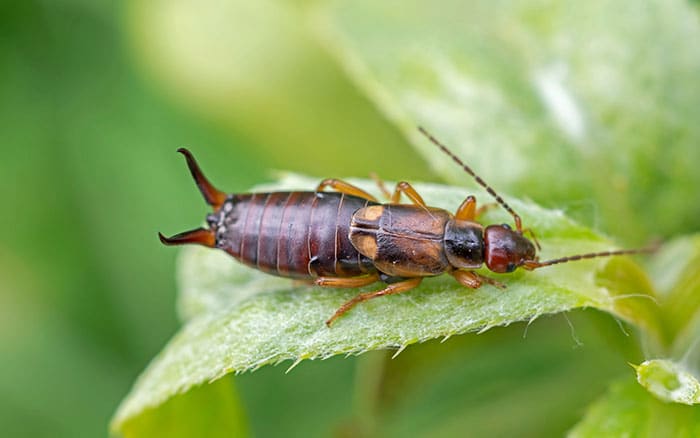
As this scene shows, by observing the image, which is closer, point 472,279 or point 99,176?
point 472,279

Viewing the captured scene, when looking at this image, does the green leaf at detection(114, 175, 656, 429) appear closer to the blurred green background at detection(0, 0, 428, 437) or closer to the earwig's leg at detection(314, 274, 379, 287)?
the earwig's leg at detection(314, 274, 379, 287)

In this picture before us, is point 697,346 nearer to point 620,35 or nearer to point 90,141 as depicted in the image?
point 620,35

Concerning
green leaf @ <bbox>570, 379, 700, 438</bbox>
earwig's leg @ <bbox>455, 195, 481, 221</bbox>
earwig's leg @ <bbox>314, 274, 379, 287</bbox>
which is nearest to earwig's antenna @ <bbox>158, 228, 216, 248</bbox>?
earwig's leg @ <bbox>314, 274, 379, 287</bbox>

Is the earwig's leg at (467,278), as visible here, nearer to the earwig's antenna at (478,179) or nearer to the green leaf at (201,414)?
the earwig's antenna at (478,179)

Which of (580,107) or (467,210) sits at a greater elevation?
(580,107)

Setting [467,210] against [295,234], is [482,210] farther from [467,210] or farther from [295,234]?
[295,234]

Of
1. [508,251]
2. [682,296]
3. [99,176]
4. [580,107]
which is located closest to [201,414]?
[508,251]

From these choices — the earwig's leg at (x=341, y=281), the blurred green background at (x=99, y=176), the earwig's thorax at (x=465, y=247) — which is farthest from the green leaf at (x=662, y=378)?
the blurred green background at (x=99, y=176)
